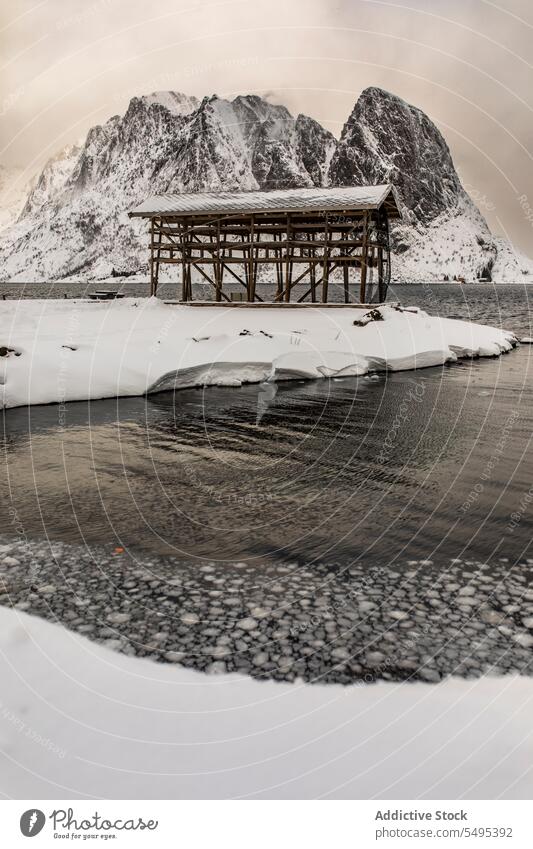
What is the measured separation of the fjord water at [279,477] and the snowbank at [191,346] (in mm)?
1014

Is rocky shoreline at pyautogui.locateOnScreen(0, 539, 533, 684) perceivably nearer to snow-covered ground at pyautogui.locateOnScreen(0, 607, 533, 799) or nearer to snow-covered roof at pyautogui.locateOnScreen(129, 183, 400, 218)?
snow-covered ground at pyautogui.locateOnScreen(0, 607, 533, 799)

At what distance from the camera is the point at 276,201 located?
90.0 ft

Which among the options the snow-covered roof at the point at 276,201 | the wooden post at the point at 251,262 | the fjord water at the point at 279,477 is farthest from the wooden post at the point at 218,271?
the fjord water at the point at 279,477

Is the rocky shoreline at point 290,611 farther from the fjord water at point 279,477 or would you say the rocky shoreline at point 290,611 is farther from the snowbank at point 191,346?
the snowbank at point 191,346

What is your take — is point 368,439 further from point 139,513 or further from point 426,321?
point 426,321

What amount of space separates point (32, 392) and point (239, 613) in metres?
11.5

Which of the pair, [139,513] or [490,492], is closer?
[139,513]

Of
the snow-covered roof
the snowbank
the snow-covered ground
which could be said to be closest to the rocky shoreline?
the snow-covered ground

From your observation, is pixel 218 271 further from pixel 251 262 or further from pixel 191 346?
pixel 191 346

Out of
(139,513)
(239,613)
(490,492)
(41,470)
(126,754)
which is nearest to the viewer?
(126,754)

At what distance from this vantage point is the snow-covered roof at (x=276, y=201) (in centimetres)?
2577

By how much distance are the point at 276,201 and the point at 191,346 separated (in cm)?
1200
